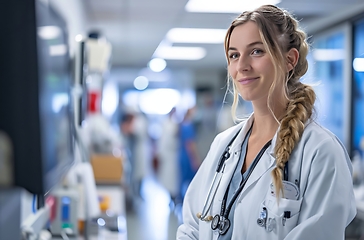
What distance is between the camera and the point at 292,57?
A: 1.27m

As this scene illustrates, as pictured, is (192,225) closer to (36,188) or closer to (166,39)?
(36,188)

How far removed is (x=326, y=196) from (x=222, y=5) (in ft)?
10.9

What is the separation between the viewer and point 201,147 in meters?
9.00

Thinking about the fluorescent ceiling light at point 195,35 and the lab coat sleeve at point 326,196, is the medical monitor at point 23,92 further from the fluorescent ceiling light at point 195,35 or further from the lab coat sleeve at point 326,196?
the fluorescent ceiling light at point 195,35

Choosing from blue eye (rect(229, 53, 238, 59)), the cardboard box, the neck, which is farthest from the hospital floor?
blue eye (rect(229, 53, 238, 59))

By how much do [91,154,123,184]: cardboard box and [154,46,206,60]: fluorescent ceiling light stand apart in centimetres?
353

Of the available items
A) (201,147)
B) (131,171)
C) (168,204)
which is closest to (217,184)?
(168,204)

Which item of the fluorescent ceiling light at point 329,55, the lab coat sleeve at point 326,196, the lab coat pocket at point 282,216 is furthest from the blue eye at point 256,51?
the fluorescent ceiling light at point 329,55

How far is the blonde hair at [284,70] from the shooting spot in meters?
1.19

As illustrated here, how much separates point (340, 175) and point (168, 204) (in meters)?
5.10

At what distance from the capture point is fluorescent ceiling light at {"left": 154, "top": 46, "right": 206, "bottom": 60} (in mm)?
7074

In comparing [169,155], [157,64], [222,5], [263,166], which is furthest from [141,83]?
[263,166]

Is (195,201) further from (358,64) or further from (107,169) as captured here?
(358,64)

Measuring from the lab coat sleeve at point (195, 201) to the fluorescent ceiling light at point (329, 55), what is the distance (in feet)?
12.8
